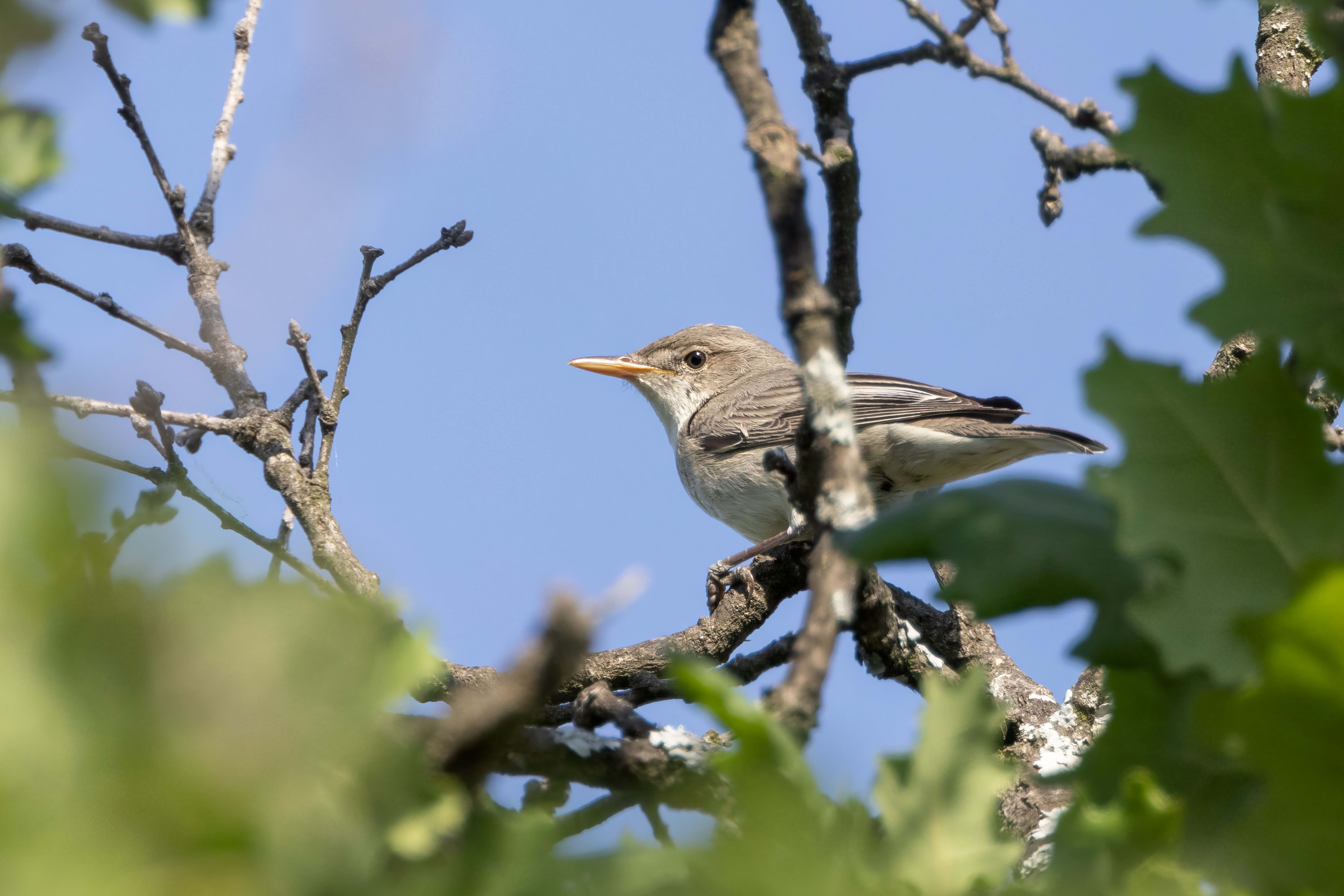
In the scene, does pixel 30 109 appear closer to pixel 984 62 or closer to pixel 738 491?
pixel 984 62

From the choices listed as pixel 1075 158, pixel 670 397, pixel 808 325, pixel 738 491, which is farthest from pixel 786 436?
pixel 808 325

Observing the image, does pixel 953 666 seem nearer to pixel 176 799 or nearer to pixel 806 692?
pixel 806 692

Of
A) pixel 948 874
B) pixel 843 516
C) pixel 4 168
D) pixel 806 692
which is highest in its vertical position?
pixel 4 168

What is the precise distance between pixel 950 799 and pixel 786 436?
22.7ft

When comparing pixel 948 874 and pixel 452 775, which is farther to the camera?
pixel 948 874

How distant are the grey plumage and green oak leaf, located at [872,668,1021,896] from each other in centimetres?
549

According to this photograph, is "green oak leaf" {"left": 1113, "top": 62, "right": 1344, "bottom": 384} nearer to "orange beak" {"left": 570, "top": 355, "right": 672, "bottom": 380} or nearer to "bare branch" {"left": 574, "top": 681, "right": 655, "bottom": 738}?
"bare branch" {"left": 574, "top": 681, "right": 655, "bottom": 738}

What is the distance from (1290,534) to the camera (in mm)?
789

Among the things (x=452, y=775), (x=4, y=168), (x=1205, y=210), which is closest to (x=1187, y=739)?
(x=1205, y=210)

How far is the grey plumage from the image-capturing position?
6910 mm

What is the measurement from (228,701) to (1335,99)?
811 millimetres

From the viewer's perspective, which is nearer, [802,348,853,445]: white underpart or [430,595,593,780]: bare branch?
[430,595,593,780]: bare branch

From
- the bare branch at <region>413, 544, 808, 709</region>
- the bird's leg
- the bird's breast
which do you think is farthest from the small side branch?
the bird's breast

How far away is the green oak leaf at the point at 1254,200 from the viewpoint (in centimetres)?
80
